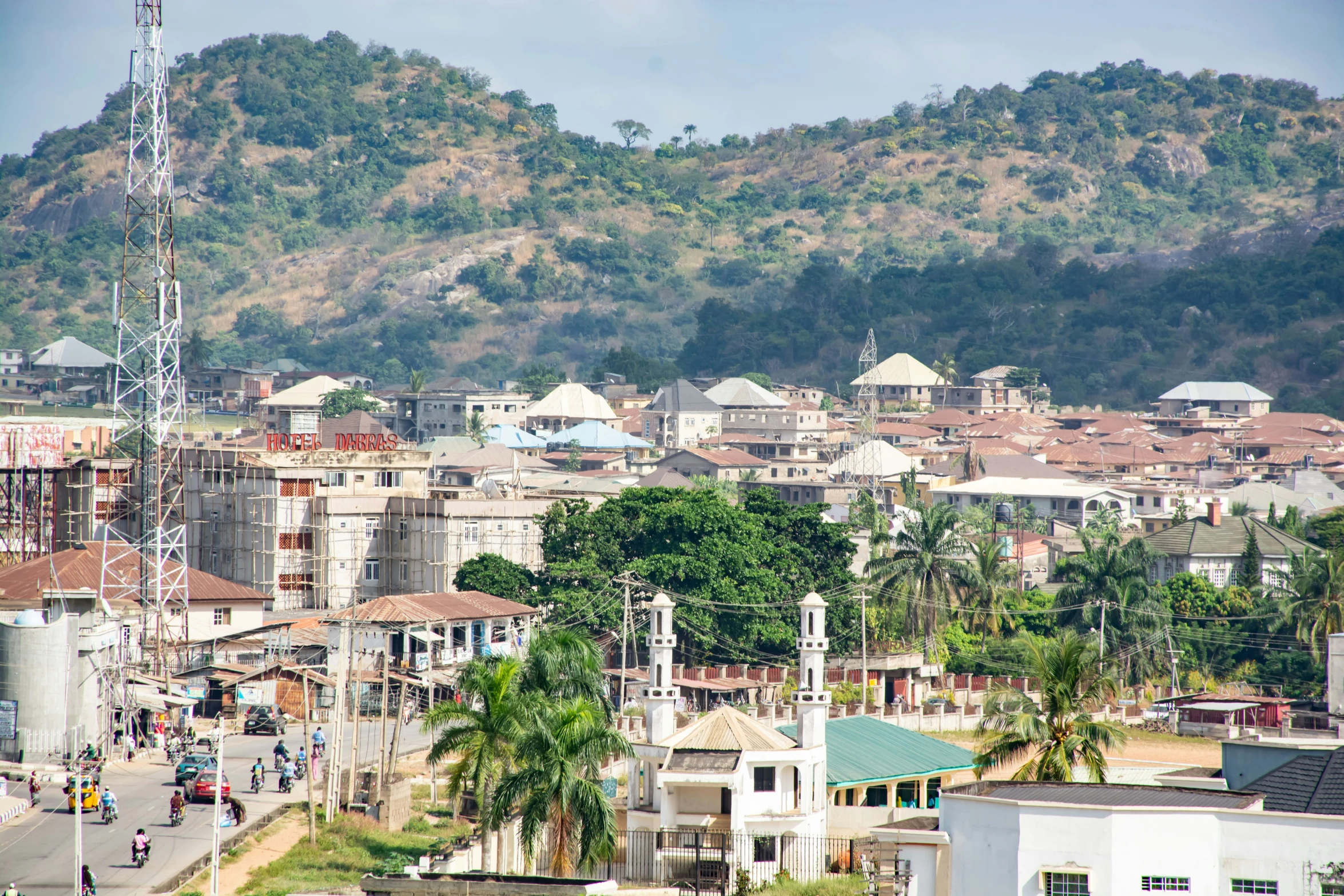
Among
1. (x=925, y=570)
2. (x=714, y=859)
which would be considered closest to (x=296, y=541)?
(x=925, y=570)

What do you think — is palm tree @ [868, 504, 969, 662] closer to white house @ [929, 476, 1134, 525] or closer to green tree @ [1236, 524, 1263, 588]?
green tree @ [1236, 524, 1263, 588]

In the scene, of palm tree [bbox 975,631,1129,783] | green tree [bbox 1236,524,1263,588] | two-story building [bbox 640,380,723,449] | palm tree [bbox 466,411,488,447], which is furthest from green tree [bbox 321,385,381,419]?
palm tree [bbox 975,631,1129,783]

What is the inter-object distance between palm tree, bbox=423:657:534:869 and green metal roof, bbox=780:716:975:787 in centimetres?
958

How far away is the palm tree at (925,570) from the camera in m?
86.6

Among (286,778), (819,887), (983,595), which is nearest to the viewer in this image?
(819,887)

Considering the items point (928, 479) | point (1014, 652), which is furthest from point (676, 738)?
point (928, 479)

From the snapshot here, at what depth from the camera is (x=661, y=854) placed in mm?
45688

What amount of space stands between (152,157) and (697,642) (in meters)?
32.6

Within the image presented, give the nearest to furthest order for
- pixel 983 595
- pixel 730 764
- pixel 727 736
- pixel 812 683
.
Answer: pixel 730 764
pixel 727 736
pixel 812 683
pixel 983 595

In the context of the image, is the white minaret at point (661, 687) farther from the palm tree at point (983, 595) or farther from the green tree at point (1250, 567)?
the green tree at point (1250, 567)

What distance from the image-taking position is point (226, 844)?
146ft

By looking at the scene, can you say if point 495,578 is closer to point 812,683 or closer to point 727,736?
point 812,683

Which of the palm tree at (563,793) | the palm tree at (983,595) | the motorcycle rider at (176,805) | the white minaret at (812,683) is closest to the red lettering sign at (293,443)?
the palm tree at (983,595)

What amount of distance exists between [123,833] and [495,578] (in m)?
40.6
